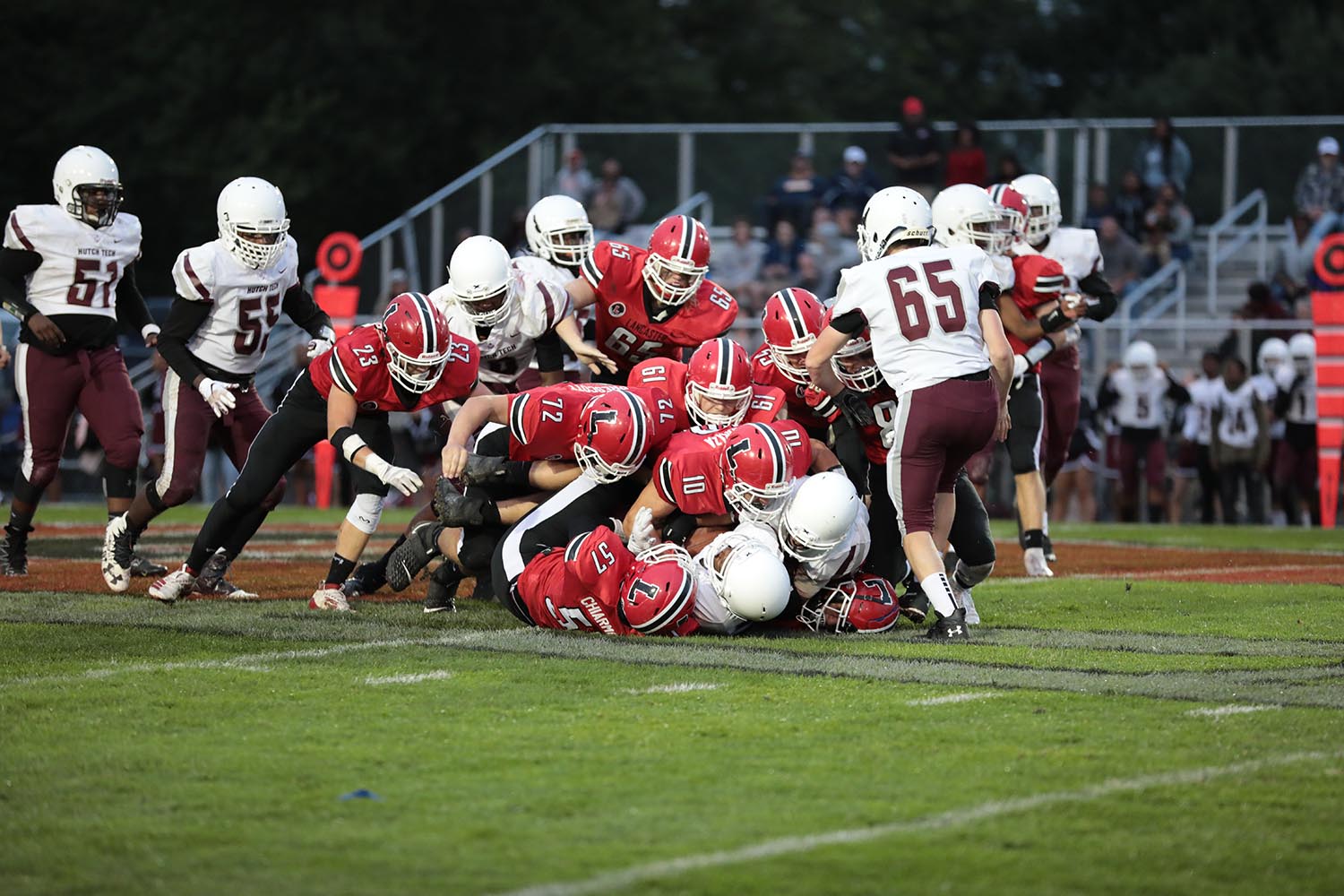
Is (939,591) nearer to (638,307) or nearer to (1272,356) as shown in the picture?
(638,307)

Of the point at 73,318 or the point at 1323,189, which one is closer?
the point at 73,318

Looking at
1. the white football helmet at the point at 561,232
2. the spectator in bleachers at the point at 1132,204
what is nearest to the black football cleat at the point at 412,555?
the white football helmet at the point at 561,232

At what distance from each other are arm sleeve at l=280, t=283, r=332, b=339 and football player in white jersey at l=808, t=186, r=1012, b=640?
2.64m

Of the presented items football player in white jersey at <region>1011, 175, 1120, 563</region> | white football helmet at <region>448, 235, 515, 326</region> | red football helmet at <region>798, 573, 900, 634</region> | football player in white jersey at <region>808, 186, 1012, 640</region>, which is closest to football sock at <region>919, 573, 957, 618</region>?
football player in white jersey at <region>808, 186, 1012, 640</region>

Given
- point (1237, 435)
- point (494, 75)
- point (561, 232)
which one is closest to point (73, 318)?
point (561, 232)

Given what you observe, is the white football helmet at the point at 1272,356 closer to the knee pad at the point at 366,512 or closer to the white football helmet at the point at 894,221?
the white football helmet at the point at 894,221

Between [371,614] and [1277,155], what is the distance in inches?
470

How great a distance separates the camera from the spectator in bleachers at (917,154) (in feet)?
54.2

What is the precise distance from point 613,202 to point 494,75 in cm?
1146

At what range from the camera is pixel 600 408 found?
678cm

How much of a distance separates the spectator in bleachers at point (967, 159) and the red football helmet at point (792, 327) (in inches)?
369

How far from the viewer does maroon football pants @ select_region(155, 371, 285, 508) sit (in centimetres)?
790

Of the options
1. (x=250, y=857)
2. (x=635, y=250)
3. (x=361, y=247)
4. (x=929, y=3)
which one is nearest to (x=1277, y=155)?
(x=361, y=247)

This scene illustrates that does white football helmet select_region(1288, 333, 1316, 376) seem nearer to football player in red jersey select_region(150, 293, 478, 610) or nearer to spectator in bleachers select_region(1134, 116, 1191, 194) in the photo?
spectator in bleachers select_region(1134, 116, 1191, 194)
